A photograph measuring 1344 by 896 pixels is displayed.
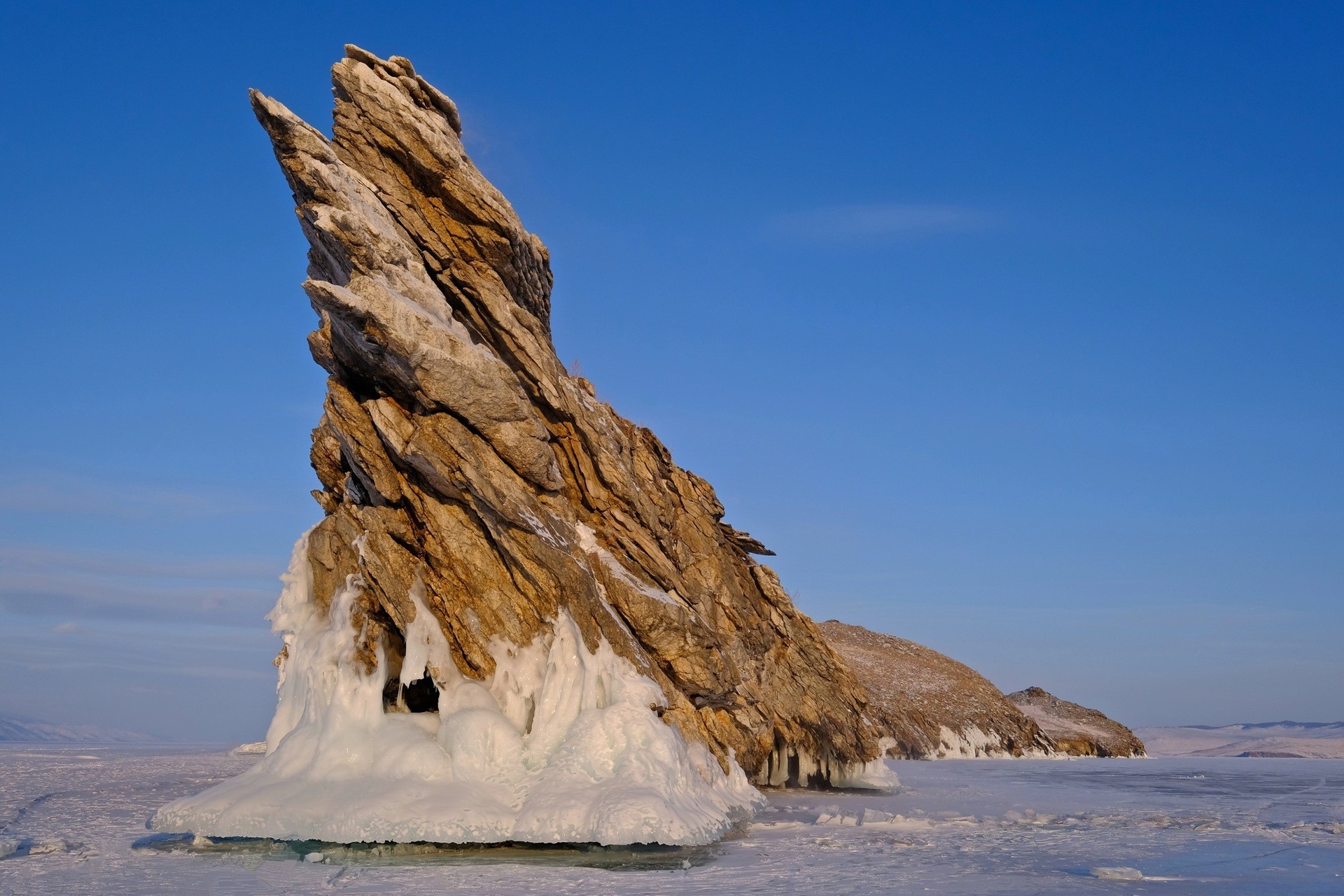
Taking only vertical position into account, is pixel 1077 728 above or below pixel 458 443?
below

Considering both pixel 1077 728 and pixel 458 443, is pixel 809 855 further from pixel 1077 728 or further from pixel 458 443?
pixel 1077 728

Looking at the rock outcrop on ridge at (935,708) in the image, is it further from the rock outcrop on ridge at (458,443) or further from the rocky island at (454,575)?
the rocky island at (454,575)

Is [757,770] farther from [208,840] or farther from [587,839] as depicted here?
[208,840]

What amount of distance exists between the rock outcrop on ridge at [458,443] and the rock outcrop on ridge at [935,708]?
34389 mm

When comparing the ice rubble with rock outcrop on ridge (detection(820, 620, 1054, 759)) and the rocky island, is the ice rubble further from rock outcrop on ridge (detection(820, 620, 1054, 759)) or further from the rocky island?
rock outcrop on ridge (detection(820, 620, 1054, 759))

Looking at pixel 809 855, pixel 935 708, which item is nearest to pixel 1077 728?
pixel 935 708

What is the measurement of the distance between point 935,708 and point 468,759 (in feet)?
168

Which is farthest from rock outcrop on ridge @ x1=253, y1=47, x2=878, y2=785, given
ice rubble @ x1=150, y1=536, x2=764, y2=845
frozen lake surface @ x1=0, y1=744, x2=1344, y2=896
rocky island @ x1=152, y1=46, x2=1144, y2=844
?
frozen lake surface @ x1=0, y1=744, x2=1344, y2=896

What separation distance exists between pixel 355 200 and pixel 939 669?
5963cm

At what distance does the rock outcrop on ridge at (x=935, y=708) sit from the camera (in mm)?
62000

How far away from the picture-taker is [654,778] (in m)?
19.4

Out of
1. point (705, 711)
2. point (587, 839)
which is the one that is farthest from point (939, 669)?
point (587, 839)

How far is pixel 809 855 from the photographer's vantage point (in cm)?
1800

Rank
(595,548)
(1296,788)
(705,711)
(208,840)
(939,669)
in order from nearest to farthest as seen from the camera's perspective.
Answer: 1. (208,840)
2. (595,548)
3. (705,711)
4. (1296,788)
5. (939,669)
